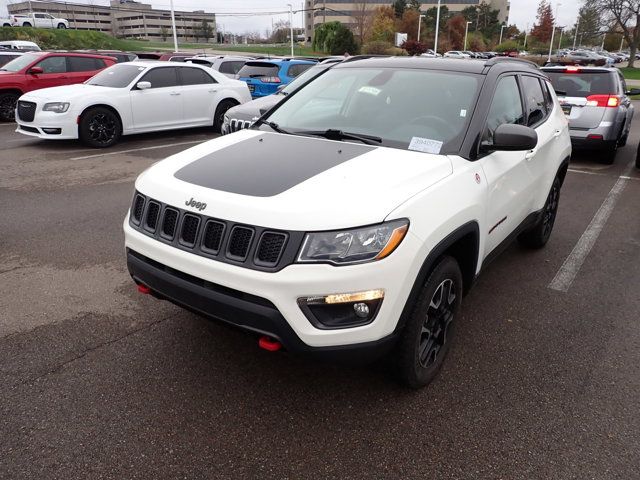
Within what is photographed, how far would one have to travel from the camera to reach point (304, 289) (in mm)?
2270

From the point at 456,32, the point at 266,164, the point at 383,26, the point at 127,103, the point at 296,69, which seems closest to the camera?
the point at 266,164

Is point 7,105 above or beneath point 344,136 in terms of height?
beneath

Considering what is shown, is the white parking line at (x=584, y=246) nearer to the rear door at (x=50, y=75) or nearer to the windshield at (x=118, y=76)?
the windshield at (x=118, y=76)

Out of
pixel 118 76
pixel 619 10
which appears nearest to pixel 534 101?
pixel 118 76

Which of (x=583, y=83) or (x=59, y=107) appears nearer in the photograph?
(x=583, y=83)

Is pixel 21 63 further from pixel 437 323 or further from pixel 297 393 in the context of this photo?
pixel 437 323

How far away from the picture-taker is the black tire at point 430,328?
2.61m

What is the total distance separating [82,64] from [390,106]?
12733 millimetres

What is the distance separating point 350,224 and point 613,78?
29.3ft

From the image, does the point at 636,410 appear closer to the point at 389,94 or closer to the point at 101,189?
the point at 389,94

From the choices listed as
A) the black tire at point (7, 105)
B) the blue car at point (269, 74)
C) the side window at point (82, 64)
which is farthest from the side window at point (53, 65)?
the blue car at point (269, 74)

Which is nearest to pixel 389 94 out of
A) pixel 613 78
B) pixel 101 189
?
pixel 101 189

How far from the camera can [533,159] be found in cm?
399

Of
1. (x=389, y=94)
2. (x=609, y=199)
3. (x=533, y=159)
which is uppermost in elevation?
(x=389, y=94)
